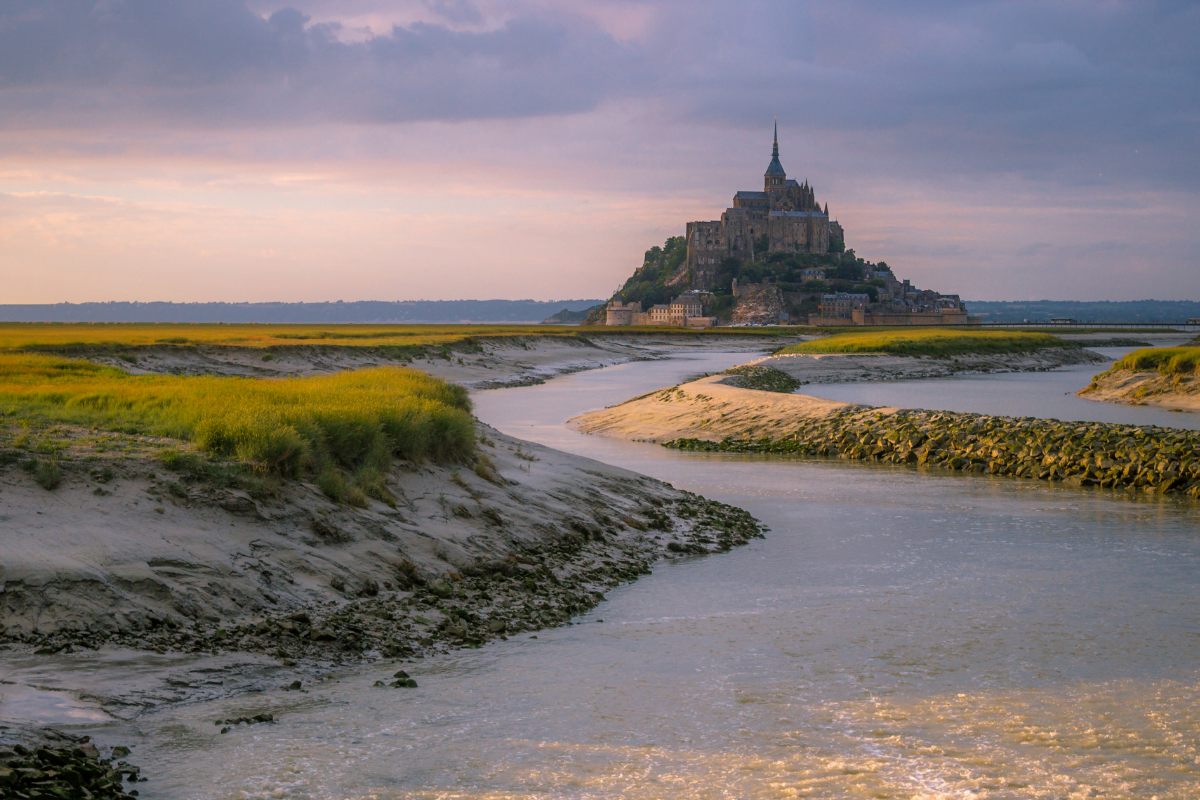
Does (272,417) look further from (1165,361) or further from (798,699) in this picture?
(1165,361)

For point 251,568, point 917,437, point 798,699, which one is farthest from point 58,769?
point 917,437

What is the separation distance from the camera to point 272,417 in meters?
13.2

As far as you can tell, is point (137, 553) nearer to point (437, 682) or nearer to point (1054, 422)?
point (437, 682)

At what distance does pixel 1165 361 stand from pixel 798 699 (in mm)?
45692

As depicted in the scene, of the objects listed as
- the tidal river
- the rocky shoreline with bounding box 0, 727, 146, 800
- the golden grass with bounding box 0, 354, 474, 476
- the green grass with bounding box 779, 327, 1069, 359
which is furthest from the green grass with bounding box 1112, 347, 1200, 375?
the rocky shoreline with bounding box 0, 727, 146, 800

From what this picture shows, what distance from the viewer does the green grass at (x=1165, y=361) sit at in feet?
146

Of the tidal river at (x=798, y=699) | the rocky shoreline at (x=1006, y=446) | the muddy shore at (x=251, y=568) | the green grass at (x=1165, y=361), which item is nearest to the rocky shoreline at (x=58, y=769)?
the muddy shore at (x=251, y=568)

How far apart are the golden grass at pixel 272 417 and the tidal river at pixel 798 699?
4184 mm

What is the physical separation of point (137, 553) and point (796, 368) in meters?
54.9

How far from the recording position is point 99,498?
10.6 m

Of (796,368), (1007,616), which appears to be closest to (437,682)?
(1007,616)

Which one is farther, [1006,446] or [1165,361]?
[1165,361]

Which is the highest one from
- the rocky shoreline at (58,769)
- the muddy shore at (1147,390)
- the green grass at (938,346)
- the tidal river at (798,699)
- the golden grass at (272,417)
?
the green grass at (938,346)

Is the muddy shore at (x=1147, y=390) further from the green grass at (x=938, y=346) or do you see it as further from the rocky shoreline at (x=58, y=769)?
the rocky shoreline at (x=58, y=769)
